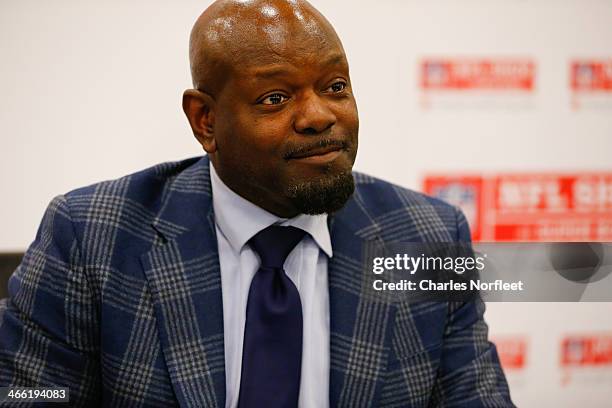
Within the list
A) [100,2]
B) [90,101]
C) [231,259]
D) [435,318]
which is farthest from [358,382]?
[100,2]

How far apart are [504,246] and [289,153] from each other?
1.06 feet

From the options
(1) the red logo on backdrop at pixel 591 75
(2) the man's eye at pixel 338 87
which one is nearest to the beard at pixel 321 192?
(2) the man's eye at pixel 338 87

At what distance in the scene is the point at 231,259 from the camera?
1104mm

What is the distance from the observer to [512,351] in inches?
53.4

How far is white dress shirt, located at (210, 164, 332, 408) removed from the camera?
1.05 meters

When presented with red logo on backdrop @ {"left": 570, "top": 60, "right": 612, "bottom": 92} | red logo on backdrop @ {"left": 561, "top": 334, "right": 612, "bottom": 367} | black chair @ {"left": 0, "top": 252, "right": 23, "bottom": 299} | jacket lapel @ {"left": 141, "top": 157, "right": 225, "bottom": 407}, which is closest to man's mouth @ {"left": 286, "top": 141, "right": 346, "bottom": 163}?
jacket lapel @ {"left": 141, "top": 157, "right": 225, "bottom": 407}

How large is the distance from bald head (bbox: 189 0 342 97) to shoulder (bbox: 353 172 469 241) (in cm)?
32

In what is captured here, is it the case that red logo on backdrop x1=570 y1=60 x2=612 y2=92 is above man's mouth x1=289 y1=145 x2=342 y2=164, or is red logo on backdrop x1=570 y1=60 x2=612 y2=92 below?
above

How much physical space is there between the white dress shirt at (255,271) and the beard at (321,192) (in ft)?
0.32

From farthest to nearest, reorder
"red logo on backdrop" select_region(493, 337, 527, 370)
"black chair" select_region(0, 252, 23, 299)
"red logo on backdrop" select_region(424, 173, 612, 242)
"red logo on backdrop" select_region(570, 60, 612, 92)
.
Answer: "red logo on backdrop" select_region(570, 60, 612, 92), "red logo on backdrop" select_region(424, 173, 612, 242), "black chair" select_region(0, 252, 23, 299), "red logo on backdrop" select_region(493, 337, 527, 370)

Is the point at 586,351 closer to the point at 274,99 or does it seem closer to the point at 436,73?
the point at 274,99

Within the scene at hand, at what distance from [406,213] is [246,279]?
308 mm

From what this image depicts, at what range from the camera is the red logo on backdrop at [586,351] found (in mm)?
1056

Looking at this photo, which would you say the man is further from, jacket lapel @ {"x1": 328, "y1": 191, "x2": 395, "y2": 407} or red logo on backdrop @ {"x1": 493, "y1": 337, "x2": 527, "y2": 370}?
red logo on backdrop @ {"x1": 493, "y1": 337, "x2": 527, "y2": 370}
